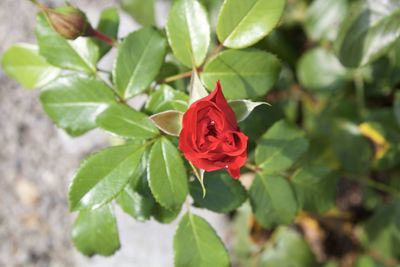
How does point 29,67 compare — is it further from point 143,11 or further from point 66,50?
point 143,11

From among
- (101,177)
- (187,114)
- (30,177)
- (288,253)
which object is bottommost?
(30,177)

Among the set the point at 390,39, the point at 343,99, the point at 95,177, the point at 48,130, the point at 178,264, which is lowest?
the point at 48,130

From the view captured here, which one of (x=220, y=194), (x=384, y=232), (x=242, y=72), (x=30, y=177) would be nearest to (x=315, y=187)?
(x=220, y=194)

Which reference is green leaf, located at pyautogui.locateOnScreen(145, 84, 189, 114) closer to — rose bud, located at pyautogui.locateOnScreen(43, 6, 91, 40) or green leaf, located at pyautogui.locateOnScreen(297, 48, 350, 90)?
rose bud, located at pyautogui.locateOnScreen(43, 6, 91, 40)

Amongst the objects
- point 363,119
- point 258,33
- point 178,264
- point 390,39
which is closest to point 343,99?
point 363,119

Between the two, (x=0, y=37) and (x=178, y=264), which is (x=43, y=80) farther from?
(x=0, y=37)

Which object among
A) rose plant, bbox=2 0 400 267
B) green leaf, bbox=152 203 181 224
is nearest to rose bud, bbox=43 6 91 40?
rose plant, bbox=2 0 400 267

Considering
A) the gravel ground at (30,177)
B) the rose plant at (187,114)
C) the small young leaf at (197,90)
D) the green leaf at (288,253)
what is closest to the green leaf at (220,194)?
the rose plant at (187,114)
